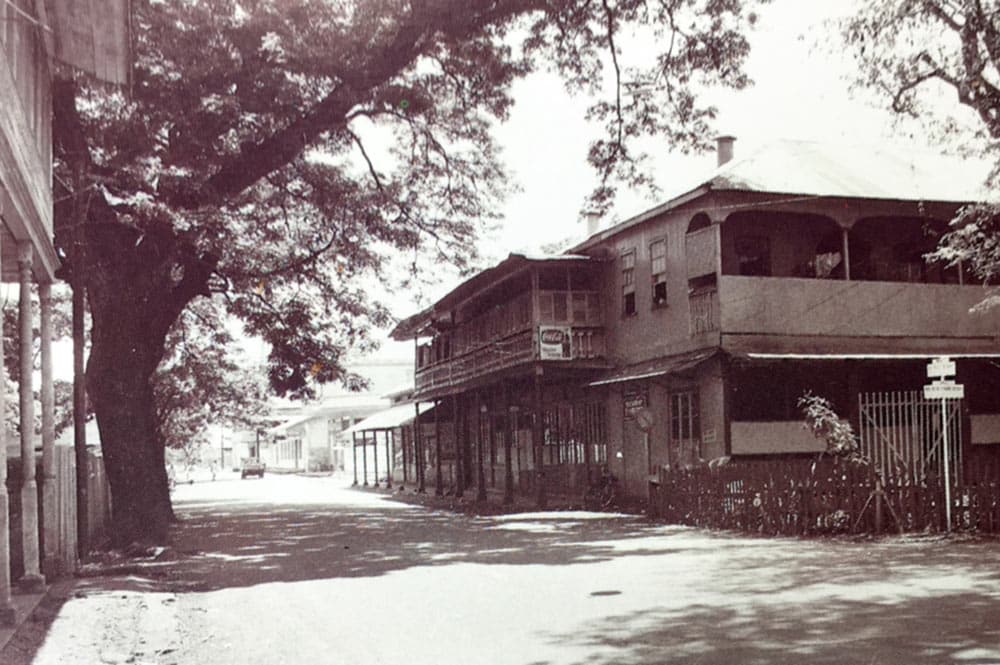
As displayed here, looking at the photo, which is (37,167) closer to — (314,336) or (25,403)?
(25,403)

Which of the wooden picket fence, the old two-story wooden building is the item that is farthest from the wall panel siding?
the wooden picket fence

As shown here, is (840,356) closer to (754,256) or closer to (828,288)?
(828,288)

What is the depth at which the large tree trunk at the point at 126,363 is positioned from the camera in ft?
56.7

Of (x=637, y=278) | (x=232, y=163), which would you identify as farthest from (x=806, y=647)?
(x=637, y=278)

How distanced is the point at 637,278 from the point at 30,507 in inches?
669

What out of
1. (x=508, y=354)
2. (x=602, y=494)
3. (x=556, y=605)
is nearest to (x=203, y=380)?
(x=508, y=354)

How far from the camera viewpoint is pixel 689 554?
46.3ft

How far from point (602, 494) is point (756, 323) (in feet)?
20.4

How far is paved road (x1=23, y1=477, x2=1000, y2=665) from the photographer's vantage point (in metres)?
7.82

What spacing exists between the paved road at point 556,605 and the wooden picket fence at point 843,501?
86 cm

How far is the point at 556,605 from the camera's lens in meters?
10.0

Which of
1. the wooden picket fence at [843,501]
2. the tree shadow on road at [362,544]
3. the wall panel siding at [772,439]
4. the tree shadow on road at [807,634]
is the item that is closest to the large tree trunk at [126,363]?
the tree shadow on road at [362,544]

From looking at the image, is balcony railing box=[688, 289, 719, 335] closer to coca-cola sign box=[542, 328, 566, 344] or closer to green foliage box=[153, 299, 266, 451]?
coca-cola sign box=[542, 328, 566, 344]

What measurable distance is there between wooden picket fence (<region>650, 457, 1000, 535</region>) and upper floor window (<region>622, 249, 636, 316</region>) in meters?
8.69
